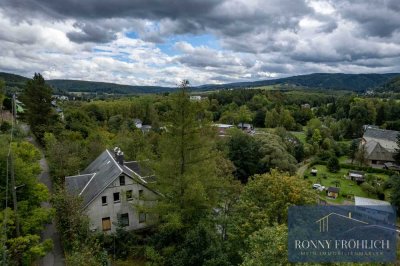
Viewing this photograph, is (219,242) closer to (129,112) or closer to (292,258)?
(292,258)

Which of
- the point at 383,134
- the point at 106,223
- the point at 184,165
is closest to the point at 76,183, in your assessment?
the point at 106,223

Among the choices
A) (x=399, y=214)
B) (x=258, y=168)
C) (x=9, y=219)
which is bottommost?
(x=399, y=214)

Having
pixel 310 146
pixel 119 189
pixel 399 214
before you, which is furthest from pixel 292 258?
pixel 310 146

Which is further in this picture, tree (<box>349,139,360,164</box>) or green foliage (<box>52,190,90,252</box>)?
tree (<box>349,139,360,164</box>)

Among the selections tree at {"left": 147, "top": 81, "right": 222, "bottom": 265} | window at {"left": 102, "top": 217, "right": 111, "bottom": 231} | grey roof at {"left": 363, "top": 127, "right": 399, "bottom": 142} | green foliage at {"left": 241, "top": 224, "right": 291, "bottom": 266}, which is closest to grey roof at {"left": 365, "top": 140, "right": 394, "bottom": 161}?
grey roof at {"left": 363, "top": 127, "right": 399, "bottom": 142}

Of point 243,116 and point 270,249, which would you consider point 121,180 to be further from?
point 243,116

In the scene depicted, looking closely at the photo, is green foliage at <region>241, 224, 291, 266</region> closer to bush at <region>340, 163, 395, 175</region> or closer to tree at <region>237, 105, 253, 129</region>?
bush at <region>340, 163, 395, 175</region>
